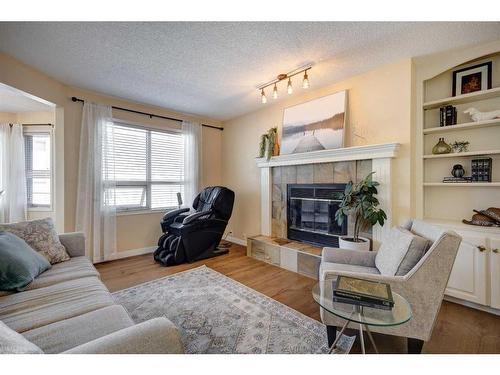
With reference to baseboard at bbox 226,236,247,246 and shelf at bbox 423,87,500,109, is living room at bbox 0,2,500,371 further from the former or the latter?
baseboard at bbox 226,236,247,246

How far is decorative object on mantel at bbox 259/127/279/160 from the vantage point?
350 centimetres

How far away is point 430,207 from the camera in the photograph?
2520 millimetres

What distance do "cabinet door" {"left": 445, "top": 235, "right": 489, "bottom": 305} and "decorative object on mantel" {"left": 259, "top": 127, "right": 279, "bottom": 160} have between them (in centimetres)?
237

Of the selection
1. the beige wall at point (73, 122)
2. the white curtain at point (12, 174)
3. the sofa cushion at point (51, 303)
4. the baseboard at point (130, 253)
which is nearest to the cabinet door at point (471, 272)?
the sofa cushion at point (51, 303)

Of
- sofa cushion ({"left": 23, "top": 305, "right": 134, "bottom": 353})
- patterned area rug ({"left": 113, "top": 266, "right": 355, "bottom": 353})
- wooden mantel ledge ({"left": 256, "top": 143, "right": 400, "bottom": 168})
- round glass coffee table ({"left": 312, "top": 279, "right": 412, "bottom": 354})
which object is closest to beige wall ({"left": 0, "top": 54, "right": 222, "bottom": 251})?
patterned area rug ({"left": 113, "top": 266, "right": 355, "bottom": 353})

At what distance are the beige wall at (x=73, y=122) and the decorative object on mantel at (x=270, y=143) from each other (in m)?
1.41

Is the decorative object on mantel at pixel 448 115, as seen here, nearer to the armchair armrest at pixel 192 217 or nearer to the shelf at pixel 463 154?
the shelf at pixel 463 154

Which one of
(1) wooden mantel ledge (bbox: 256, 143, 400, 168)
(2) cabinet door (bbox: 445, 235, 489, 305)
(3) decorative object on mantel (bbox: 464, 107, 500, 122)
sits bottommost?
(2) cabinet door (bbox: 445, 235, 489, 305)

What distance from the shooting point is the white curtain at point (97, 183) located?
311cm

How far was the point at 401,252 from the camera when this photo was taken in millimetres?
1580

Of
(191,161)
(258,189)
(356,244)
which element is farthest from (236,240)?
(356,244)
